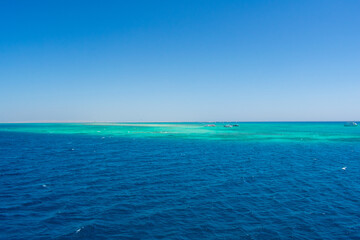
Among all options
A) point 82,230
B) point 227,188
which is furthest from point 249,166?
point 82,230

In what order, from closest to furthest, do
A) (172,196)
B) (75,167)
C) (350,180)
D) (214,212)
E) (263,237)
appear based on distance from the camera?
(263,237)
(214,212)
(172,196)
(350,180)
(75,167)

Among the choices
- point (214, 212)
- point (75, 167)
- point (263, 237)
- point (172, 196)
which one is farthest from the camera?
point (75, 167)

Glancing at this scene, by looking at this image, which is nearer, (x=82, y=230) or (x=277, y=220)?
(x=82, y=230)

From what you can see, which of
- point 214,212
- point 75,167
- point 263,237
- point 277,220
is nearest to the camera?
point 263,237

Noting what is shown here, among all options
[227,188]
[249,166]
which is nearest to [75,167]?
[227,188]

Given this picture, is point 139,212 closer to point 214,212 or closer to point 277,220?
point 214,212

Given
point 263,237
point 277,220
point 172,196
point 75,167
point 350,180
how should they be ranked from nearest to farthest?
1. point 263,237
2. point 277,220
3. point 172,196
4. point 350,180
5. point 75,167

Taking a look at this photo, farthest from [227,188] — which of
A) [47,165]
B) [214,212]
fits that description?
[47,165]

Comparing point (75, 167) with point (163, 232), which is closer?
point (163, 232)

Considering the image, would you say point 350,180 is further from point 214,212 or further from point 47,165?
point 47,165
